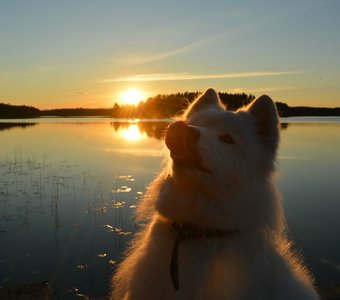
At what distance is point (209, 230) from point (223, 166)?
62cm

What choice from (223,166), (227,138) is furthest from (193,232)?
(227,138)

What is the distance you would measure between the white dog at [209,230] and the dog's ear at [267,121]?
0.43 m

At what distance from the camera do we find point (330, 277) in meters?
10.4

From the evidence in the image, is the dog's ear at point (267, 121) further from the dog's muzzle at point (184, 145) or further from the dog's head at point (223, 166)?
the dog's muzzle at point (184, 145)

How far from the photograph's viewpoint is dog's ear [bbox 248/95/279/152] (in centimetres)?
423

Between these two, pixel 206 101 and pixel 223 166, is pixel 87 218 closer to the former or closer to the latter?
pixel 206 101

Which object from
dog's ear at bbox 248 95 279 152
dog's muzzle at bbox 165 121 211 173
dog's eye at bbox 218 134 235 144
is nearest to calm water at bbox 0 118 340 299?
dog's ear at bbox 248 95 279 152

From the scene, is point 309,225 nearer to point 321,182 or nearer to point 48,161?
point 321,182

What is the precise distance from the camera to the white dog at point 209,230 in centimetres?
342

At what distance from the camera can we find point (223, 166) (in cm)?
360

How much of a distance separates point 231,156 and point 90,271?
7.70 meters

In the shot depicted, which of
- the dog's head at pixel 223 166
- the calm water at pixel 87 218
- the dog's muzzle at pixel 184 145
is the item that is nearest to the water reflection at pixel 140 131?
the calm water at pixel 87 218

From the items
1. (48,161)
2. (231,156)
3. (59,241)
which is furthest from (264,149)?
(48,161)

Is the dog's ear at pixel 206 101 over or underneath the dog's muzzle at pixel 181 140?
over
